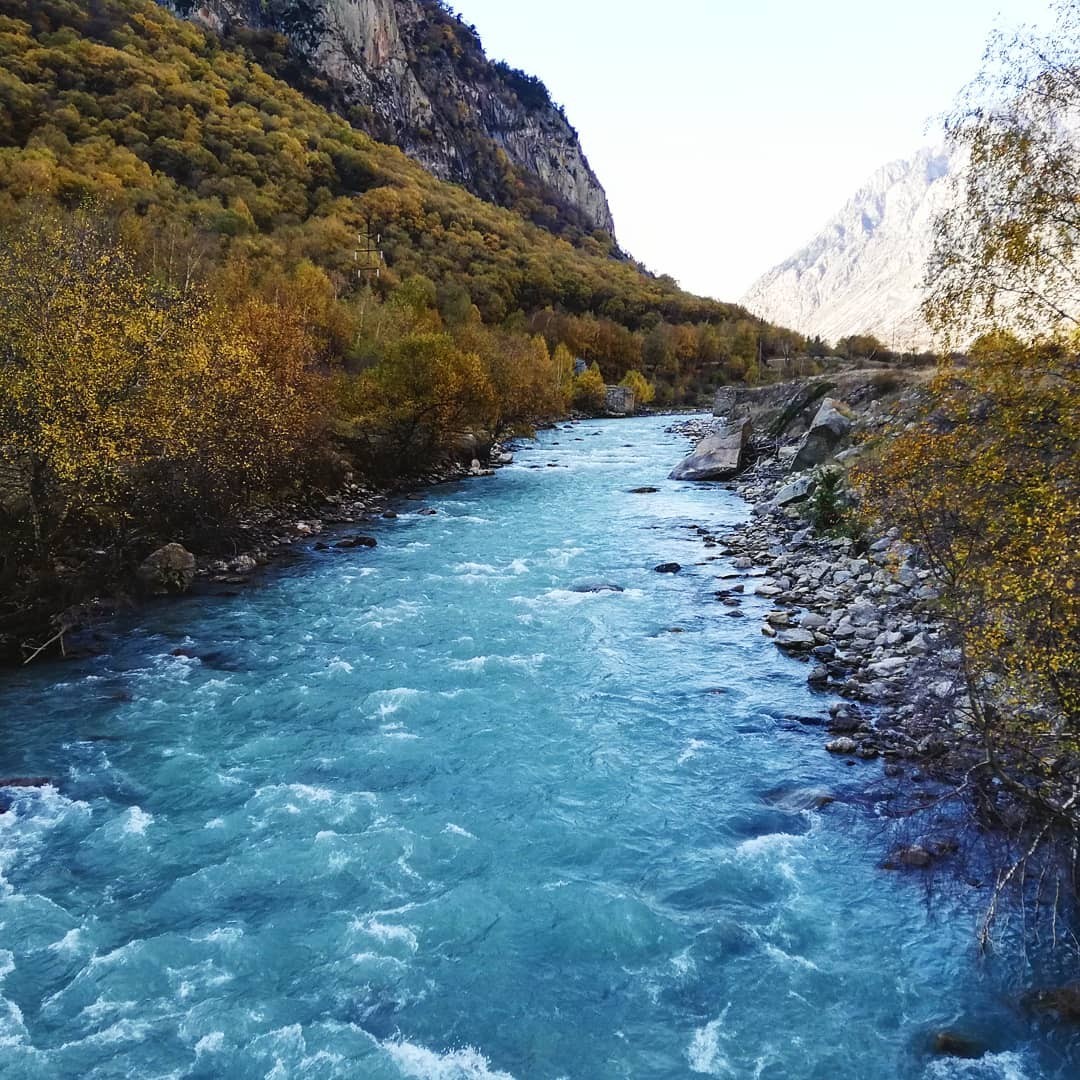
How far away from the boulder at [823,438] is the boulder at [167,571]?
2874 cm

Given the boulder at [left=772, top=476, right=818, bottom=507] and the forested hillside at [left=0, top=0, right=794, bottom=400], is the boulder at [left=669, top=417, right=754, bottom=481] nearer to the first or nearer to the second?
the boulder at [left=772, top=476, right=818, bottom=507]

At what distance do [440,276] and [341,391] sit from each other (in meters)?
70.1

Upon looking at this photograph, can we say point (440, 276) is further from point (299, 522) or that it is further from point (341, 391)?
point (299, 522)

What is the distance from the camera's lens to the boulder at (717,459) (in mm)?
46406

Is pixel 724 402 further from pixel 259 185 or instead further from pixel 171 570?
pixel 171 570

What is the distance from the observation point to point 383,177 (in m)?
114

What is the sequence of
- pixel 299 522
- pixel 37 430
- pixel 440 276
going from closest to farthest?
pixel 37 430
pixel 299 522
pixel 440 276

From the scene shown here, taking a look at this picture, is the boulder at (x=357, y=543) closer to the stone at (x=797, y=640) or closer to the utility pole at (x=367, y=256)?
the stone at (x=797, y=640)

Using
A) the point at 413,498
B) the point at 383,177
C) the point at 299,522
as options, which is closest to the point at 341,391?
the point at 413,498

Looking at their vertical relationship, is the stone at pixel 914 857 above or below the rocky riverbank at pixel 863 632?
below

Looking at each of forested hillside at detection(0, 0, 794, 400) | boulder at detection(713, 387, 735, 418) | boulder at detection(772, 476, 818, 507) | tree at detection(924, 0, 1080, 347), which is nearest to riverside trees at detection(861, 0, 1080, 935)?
tree at detection(924, 0, 1080, 347)

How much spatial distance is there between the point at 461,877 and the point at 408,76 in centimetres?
18212

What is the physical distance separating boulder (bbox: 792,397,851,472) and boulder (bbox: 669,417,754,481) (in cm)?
761

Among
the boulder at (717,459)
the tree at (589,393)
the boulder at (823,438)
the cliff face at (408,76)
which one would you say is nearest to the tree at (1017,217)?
the boulder at (823,438)
